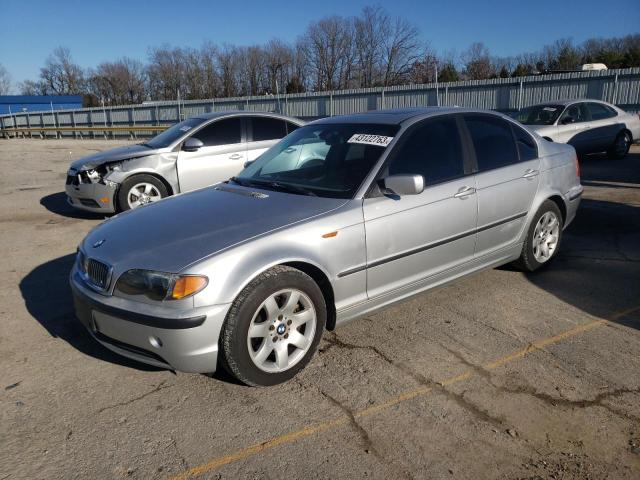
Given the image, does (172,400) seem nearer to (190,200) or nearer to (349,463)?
(349,463)

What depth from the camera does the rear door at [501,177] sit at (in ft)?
14.3

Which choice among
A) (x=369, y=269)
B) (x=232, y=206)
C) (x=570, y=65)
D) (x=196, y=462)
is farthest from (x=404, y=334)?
(x=570, y=65)

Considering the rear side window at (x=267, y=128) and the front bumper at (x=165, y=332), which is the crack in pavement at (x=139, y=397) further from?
the rear side window at (x=267, y=128)

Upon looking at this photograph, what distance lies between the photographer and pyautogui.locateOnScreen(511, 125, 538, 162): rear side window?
4828 mm

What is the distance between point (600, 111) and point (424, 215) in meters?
11.0

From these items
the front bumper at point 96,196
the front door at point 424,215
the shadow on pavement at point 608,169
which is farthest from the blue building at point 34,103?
the front door at point 424,215

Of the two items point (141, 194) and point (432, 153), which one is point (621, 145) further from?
point (141, 194)

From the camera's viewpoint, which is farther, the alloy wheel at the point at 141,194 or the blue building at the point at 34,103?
the blue building at the point at 34,103

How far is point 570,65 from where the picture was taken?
56.3 metres

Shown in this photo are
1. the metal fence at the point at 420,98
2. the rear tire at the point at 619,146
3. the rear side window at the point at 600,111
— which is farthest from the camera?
the metal fence at the point at 420,98

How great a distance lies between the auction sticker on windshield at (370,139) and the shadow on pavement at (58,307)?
7.37 feet

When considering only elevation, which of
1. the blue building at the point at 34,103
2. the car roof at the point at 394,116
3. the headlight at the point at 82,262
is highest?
the blue building at the point at 34,103

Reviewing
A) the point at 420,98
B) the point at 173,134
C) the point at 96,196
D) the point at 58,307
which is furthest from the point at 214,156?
the point at 420,98

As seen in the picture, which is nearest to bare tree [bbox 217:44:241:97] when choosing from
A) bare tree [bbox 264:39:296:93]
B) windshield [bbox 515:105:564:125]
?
bare tree [bbox 264:39:296:93]
